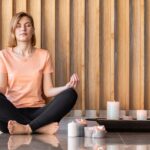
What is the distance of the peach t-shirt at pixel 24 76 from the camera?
3.06 m

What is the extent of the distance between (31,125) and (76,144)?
607 mm

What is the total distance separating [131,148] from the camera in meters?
2.12

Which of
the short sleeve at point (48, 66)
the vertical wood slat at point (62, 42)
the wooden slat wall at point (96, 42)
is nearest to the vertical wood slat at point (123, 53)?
the wooden slat wall at point (96, 42)

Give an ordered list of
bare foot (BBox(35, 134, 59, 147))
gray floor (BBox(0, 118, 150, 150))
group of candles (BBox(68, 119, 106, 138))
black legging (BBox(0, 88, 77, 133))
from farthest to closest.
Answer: black legging (BBox(0, 88, 77, 133))
group of candles (BBox(68, 119, 106, 138))
bare foot (BBox(35, 134, 59, 147))
gray floor (BBox(0, 118, 150, 150))

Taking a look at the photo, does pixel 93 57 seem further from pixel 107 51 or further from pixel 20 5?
pixel 20 5

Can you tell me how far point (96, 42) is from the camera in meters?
3.33

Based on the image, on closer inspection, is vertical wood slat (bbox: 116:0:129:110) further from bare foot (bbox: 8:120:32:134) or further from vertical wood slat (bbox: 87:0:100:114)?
bare foot (bbox: 8:120:32:134)

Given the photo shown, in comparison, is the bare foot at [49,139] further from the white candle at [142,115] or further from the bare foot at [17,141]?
the white candle at [142,115]

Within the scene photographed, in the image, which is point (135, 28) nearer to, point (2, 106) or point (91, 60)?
point (91, 60)

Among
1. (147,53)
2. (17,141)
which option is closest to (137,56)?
(147,53)

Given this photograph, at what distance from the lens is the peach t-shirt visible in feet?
10.0

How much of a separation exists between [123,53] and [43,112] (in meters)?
0.85

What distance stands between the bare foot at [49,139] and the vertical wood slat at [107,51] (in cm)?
76

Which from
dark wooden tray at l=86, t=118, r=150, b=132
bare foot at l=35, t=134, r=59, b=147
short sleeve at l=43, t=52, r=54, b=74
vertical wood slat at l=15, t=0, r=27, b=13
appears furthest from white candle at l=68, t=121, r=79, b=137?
vertical wood slat at l=15, t=0, r=27, b=13
